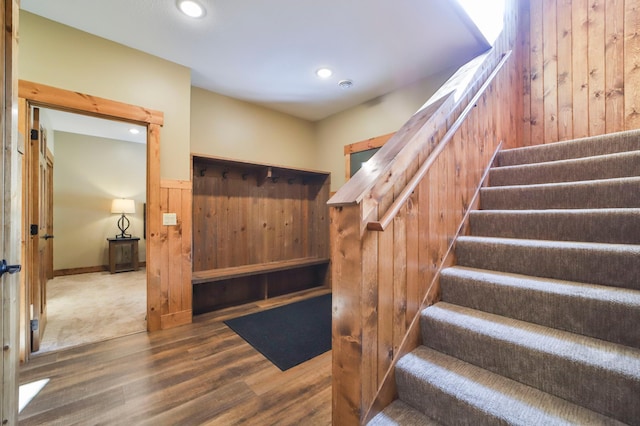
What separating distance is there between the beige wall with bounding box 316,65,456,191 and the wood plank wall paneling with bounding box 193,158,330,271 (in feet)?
1.20

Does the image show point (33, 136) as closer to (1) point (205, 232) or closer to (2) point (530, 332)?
(1) point (205, 232)

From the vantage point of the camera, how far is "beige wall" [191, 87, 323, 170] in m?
3.36

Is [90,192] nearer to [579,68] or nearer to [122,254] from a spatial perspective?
[122,254]

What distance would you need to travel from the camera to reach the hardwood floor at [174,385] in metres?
1.53

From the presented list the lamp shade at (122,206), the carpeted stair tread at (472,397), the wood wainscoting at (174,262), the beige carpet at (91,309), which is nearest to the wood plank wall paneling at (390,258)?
the carpeted stair tread at (472,397)

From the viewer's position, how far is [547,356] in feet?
3.46

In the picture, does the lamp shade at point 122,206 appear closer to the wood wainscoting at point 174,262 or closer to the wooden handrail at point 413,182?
the wood wainscoting at point 174,262

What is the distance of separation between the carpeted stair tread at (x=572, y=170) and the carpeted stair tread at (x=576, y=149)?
226 millimetres

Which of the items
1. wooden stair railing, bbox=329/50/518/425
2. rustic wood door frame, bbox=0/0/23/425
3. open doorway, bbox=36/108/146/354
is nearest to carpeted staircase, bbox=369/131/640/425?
wooden stair railing, bbox=329/50/518/425

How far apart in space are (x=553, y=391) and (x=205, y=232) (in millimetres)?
3438

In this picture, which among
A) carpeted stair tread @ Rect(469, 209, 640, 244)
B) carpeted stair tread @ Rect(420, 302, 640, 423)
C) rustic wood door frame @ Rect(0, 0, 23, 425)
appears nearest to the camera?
carpeted stair tread @ Rect(420, 302, 640, 423)

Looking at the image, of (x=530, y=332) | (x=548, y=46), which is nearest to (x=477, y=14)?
(x=548, y=46)

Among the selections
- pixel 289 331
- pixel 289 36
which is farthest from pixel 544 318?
pixel 289 36

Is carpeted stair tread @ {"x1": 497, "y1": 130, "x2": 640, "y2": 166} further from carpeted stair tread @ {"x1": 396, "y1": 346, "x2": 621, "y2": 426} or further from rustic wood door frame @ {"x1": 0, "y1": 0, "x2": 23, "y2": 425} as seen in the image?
rustic wood door frame @ {"x1": 0, "y1": 0, "x2": 23, "y2": 425}
